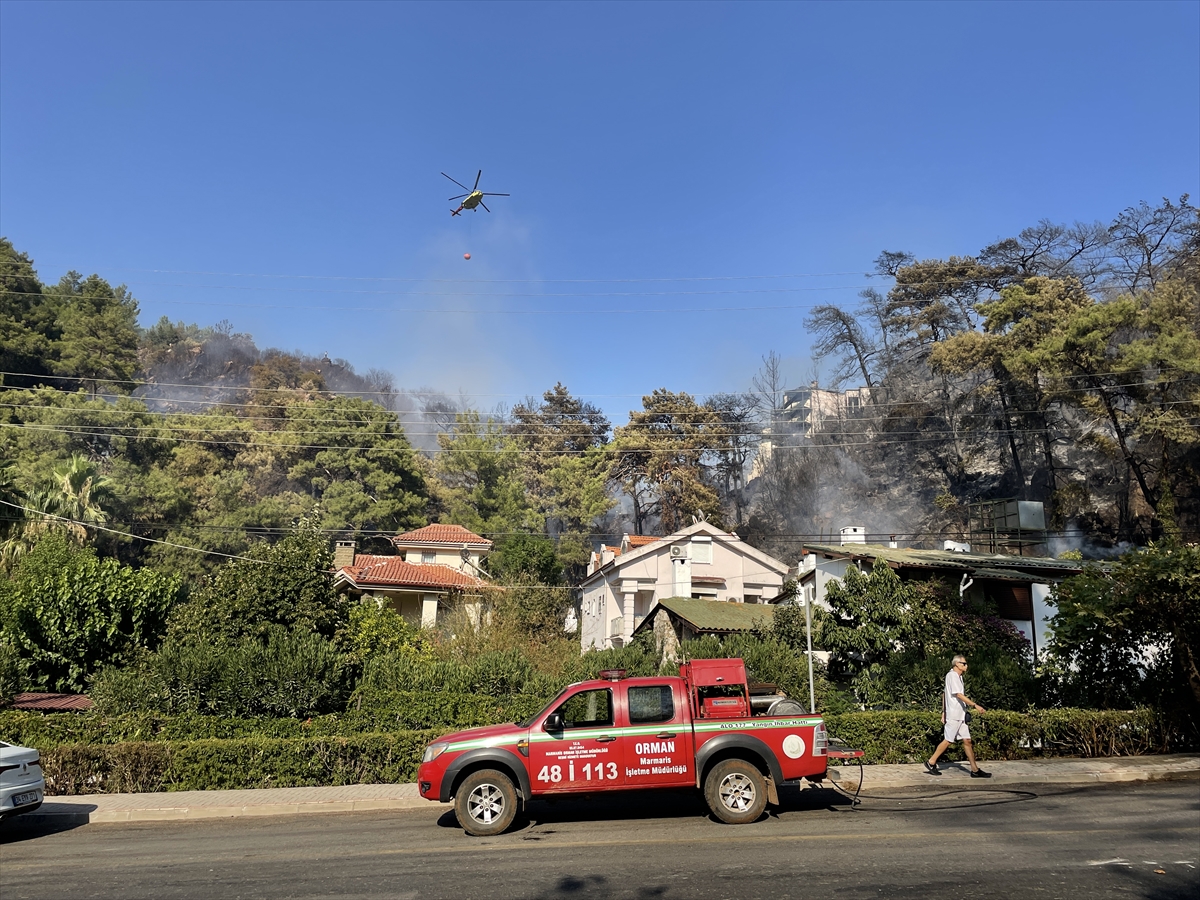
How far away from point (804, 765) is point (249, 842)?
277 inches

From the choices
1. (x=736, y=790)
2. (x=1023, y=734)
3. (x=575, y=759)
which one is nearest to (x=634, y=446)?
(x=1023, y=734)

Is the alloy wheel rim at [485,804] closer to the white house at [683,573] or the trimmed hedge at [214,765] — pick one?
the trimmed hedge at [214,765]

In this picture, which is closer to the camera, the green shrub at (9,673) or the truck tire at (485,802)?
the truck tire at (485,802)

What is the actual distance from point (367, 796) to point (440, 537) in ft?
115

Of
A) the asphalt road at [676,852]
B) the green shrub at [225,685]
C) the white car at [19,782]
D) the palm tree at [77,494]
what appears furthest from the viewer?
the palm tree at [77,494]

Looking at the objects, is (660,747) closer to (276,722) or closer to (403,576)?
(276,722)

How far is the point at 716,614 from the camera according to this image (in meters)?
30.9

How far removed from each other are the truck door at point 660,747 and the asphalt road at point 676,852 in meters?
0.57

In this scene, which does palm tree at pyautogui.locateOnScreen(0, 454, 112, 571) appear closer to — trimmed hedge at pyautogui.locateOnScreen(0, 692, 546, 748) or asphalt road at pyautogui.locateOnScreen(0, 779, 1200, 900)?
trimmed hedge at pyautogui.locateOnScreen(0, 692, 546, 748)

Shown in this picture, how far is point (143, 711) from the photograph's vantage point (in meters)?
15.6

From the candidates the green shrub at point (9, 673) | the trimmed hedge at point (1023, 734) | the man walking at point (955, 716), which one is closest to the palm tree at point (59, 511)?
the green shrub at point (9, 673)

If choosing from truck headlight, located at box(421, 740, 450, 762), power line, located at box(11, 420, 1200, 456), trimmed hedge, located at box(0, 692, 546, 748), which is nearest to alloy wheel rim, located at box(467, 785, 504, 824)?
truck headlight, located at box(421, 740, 450, 762)

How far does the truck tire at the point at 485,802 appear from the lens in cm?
992

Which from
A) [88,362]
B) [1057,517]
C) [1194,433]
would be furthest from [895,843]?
[88,362]
